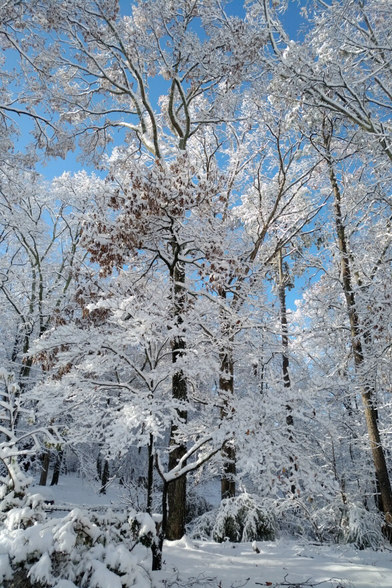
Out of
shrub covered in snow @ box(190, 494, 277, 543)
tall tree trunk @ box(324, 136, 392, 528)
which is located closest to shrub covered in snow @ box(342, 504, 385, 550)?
tall tree trunk @ box(324, 136, 392, 528)

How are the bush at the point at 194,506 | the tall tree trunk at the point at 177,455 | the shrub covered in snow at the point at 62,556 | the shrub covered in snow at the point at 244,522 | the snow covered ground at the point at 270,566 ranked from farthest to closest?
1. the bush at the point at 194,506
2. the shrub covered in snow at the point at 244,522
3. the tall tree trunk at the point at 177,455
4. the snow covered ground at the point at 270,566
5. the shrub covered in snow at the point at 62,556

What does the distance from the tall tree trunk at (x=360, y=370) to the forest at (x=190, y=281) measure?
6 centimetres

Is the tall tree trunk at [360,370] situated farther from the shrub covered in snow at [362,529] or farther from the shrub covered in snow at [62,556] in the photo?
the shrub covered in snow at [62,556]

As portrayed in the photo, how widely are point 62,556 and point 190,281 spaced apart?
5405mm

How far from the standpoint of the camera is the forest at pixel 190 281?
4.24m

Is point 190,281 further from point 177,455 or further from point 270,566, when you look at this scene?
point 270,566

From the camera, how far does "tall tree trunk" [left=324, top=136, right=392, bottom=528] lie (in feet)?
26.2

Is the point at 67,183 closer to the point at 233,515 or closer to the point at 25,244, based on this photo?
the point at 25,244

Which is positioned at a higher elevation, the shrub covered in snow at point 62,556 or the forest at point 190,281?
the forest at point 190,281

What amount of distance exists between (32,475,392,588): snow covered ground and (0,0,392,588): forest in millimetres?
218

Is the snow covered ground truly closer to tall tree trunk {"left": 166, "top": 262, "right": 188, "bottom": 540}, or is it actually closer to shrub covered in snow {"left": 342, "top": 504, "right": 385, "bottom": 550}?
tall tree trunk {"left": 166, "top": 262, "right": 188, "bottom": 540}

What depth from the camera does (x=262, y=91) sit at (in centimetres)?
749

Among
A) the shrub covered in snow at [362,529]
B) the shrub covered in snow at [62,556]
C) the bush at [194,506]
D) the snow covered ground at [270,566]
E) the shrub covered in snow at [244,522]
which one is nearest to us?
the shrub covered in snow at [62,556]

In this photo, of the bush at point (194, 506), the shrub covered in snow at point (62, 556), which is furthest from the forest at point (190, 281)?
the bush at point (194, 506)
